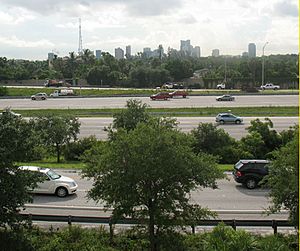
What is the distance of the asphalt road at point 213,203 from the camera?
53.2 ft

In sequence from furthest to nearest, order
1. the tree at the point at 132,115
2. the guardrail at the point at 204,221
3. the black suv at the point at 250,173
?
the tree at the point at 132,115, the black suv at the point at 250,173, the guardrail at the point at 204,221

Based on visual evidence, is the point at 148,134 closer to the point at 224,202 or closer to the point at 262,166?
the point at 224,202

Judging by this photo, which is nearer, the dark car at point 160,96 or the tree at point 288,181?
the tree at point 288,181

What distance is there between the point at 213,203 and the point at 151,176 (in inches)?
268

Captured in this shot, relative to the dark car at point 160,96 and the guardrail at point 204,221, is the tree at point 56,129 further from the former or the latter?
the dark car at point 160,96

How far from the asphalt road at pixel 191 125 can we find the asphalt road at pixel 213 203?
1611 cm

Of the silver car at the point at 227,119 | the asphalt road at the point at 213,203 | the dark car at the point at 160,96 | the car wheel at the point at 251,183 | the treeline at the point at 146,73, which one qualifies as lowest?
the asphalt road at the point at 213,203

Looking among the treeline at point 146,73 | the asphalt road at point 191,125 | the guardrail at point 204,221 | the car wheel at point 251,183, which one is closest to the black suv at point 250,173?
the car wheel at point 251,183

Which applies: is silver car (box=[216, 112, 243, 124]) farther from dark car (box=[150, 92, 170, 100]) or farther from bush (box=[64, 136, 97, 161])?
dark car (box=[150, 92, 170, 100])

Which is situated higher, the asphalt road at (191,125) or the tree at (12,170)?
the tree at (12,170)

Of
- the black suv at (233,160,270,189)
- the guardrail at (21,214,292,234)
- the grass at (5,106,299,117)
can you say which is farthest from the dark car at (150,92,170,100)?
the guardrail at (21,214,292,234)

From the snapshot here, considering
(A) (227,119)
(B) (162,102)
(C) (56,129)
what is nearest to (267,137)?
(A) (227,119)

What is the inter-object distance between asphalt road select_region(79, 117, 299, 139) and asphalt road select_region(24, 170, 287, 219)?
16.1 meters

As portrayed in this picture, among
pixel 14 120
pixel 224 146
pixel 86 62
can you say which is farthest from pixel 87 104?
pixel 86 62
